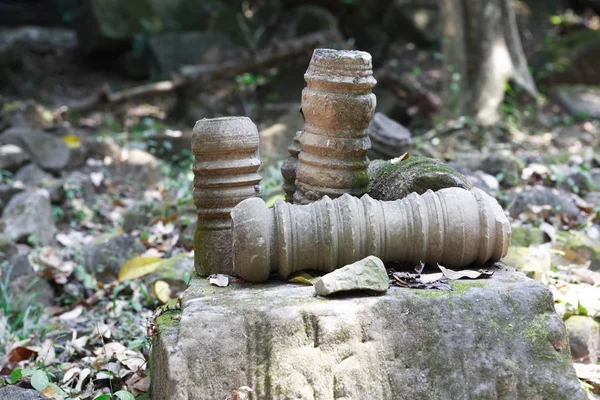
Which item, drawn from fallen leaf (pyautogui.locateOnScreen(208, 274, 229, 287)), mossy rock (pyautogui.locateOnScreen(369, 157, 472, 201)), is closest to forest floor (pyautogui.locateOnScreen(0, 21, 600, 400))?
fallen leaf (pyautogui.locateOnScreen(208, 274, 229, 287))

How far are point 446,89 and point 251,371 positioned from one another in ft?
22.4

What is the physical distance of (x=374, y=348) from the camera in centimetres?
228

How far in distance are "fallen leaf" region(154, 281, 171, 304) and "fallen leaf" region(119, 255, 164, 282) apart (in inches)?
9.9

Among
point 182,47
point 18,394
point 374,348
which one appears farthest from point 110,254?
point 182,47

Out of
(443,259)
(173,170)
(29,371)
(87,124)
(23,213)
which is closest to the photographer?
(443,259)

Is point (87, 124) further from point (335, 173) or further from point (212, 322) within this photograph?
point (212, 322)

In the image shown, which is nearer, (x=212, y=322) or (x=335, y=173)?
(x=212, y=322)

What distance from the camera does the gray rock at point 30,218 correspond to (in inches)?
200

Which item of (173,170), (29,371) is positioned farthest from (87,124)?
(29,371)

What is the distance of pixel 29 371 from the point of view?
296 centimetres

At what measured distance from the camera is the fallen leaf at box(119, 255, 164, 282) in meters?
4.18

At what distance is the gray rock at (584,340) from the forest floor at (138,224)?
0.02m

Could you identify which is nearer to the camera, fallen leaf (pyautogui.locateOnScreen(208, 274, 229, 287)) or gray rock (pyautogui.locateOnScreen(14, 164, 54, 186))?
fallen leaf (pyautogui.locateOnScreen(208, 274, 229, 287))

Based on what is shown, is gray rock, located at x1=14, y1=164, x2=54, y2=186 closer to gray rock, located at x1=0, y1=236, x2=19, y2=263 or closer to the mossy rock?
gray rock, located at x1=0, y1=236, x2=19, y2=263
